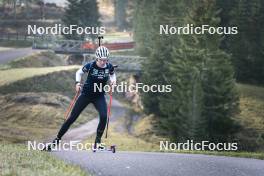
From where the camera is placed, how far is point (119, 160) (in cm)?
1489

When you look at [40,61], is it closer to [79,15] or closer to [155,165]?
[79,15]

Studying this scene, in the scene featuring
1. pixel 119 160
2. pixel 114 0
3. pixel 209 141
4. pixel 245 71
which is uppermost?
pixel 114 0

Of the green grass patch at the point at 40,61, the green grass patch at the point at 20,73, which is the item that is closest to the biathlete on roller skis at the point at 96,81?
the green grass patch at the point at 20,73

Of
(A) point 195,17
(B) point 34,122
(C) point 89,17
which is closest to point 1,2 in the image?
(C) point 89,17

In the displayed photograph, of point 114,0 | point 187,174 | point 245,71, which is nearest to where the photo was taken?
point 187,174

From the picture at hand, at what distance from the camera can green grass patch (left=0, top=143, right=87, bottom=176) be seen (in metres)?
11.6

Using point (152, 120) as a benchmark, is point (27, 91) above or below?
above

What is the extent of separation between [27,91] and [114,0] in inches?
2014

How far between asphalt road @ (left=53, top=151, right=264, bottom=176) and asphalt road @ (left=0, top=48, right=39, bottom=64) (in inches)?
1806

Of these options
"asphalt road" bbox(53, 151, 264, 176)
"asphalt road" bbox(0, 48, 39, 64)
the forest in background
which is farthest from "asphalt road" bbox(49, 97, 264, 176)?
"asphalt road" bbox(0, 48, 39, 64)

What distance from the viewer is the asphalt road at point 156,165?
44.3ft

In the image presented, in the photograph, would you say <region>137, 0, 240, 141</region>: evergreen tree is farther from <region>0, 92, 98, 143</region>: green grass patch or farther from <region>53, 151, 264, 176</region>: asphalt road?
<region>53, 151, 264, 176</region>: asphalt road

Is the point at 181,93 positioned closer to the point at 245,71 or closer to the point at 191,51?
the point at 191,51

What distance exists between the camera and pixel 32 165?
12445 mm
